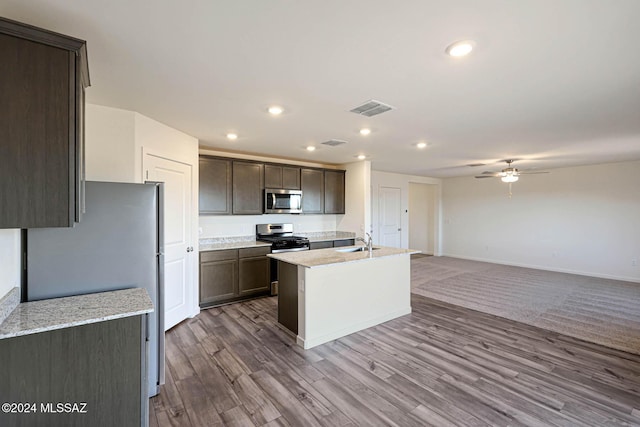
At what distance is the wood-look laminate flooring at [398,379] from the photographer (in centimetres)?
215

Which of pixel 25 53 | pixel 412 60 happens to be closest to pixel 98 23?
pixel 25 53

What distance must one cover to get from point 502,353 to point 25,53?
4.33m

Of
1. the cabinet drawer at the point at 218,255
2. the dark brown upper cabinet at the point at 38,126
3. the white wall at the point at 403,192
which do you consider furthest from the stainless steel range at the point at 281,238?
the dark brown upper cabinet at the point at 38,126

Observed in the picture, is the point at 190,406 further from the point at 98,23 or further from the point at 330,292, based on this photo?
the point at 98,23

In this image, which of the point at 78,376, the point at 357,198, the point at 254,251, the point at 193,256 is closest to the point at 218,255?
the point at 193,256

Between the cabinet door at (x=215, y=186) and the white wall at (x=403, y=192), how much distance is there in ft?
13.4

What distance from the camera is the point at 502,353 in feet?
10.1

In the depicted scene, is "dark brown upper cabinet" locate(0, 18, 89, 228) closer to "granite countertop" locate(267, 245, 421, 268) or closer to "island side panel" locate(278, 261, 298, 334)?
"granite countertop" locate(267, 245, 421, 268)

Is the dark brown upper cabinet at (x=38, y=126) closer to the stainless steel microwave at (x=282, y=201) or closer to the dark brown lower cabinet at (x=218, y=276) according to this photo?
the dark brown lower cabinet at (x=218, y=276)

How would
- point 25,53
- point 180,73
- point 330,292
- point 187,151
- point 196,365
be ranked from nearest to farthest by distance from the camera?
point 25,53 < point 180,73 < point 196,365 < point 330,292 < point 187,151

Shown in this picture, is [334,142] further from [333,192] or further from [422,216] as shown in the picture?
[422,216]

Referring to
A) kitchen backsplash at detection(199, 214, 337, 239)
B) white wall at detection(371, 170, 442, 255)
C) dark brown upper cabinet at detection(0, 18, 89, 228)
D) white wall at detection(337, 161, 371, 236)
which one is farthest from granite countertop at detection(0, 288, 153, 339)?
white wall at detection(371, 170, 442, 255)

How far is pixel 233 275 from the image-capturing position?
4.62 metres

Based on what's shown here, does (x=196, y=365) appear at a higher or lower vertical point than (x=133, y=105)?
lower
